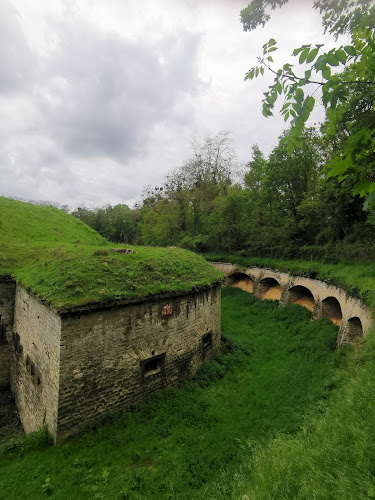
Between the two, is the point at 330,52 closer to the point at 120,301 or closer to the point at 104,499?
the point at 120,301

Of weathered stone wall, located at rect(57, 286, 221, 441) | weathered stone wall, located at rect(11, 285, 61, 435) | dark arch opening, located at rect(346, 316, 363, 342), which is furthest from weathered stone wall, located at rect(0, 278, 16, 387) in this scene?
dark arch opening, located at rect(346, 316, 363, 342)

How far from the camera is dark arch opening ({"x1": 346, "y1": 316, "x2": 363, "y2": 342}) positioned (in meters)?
11.6

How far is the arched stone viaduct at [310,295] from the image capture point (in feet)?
38.1

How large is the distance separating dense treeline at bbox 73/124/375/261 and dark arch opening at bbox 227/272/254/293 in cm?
228

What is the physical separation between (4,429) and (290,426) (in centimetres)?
917

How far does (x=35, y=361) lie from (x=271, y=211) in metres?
20.3

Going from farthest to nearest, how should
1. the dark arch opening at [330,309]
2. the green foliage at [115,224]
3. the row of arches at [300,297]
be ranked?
the green foliage at [115,224] → the dark arch opening at [330,309] → the row of arches at [300,297]

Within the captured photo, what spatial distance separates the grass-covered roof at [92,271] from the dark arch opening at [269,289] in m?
9.58

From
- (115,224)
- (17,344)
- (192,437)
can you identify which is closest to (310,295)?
(192,437)

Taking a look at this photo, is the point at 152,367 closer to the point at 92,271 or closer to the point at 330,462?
the point at 92,271

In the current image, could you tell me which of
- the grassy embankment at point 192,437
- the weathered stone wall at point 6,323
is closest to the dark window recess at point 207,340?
the grassy embankment at point 192,437

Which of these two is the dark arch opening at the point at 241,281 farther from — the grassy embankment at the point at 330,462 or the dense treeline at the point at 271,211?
the grassy embankment at the point at 330,462

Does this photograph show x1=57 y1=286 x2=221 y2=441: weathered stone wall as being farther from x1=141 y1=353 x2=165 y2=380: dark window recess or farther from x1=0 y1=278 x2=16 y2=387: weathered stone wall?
x1=0 y1=278 x2=16 y2=387: weathered stone wall

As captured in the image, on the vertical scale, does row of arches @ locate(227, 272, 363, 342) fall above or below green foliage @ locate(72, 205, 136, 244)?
below
